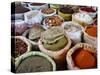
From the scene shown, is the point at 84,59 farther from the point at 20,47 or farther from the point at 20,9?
the point at 20,9

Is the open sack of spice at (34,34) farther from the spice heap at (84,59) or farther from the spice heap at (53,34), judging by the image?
the spice heap at (84,59)

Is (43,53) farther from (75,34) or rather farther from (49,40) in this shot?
(75,34)

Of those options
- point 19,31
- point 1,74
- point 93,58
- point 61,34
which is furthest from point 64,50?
point 1,74

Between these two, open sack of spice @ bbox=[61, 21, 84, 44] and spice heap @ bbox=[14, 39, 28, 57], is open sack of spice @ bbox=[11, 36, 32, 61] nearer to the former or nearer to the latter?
spice heap @ bbox=[14, 39, 28, 57]

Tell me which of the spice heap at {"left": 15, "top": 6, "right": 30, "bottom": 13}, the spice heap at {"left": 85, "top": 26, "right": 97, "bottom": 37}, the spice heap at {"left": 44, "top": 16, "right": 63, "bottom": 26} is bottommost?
the spice heap at {"left": 85, "top": 26, "right": 97, "bottom": 37}

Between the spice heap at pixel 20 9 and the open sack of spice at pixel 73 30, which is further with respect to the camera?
the open sack of spice at pixel 73 30

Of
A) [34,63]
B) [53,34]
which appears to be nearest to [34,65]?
[34,63]

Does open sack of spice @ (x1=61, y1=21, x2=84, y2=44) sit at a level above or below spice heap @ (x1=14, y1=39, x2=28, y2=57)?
above

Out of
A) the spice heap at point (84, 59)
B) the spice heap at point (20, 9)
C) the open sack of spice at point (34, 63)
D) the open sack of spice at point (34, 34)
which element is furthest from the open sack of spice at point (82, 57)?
the spice heap at point (20, 9)

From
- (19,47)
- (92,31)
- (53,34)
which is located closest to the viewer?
(19,47)

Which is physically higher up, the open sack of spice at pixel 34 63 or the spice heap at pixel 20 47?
the spice heap at pixel 20 47

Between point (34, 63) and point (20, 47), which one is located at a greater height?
point (20, 47)

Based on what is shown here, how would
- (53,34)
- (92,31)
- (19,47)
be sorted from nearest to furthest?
(19,47) < (53,34) < (92,31)

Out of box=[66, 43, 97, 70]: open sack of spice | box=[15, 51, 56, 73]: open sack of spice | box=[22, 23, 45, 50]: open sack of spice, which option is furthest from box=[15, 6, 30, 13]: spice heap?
box=[66, 43, 97, 70]: open sack of spice
